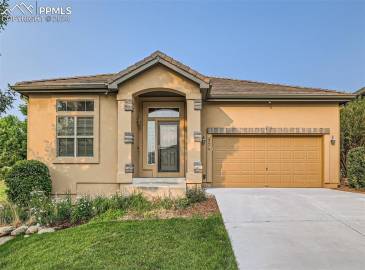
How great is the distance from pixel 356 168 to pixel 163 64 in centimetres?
843

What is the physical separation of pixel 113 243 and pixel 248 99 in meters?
8.21

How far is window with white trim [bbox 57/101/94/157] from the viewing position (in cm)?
1081

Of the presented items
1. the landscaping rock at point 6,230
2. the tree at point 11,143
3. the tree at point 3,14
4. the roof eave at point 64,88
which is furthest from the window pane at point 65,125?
the tree at point 11,143

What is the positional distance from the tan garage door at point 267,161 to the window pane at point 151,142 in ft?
8.34

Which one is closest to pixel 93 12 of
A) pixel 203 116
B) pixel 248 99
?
pixel 203 116

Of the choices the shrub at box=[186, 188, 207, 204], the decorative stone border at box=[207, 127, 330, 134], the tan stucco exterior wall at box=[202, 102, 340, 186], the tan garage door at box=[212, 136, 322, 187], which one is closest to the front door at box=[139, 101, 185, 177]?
the tan stucco exterior wall at box=[202, 102, 340, 186]

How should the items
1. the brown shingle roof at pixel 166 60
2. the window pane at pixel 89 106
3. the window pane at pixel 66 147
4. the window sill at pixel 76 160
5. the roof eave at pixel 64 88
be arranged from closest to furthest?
1. the brown shingle roof at pixel 166 60
2. the roof eave at pixel 64 88
3. the window sill at pixel 76 160
4. the window pane at pixel 66 147
5. the window pane at pixel 89 106

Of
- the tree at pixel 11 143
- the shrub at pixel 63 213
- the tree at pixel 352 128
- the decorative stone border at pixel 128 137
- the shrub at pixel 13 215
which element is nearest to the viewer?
the shrub at pixel 63 213

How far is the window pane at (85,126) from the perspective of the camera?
1084 cm

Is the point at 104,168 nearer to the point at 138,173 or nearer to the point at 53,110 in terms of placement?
the point at 138,173

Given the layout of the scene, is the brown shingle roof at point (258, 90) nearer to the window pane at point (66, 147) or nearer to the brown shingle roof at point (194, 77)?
the brown shingle roof at point (194, 77)

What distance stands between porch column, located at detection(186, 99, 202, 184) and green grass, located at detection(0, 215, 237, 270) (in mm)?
3331

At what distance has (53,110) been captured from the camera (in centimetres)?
1094

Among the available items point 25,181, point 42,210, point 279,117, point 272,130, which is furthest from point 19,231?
point 279,117
